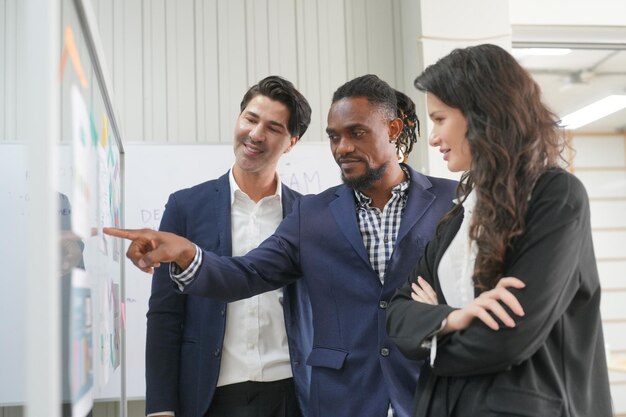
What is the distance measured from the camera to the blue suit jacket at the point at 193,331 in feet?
6.01

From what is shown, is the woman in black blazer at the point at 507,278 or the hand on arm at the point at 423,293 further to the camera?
the hand on arm at the point at 423,293

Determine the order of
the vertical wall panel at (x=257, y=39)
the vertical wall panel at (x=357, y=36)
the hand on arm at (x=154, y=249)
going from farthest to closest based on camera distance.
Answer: the vertical wall panel at (x=357, y=36), the vertical wall panel at (x=257, y=39), the hand on arm at (x=154, y=249)

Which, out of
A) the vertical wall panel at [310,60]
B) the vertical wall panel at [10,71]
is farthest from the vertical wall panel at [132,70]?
the vertical wall panel at [310,60]

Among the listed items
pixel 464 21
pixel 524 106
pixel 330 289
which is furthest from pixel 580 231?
pixel 464 21

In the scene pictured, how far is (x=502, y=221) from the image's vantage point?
1.22m

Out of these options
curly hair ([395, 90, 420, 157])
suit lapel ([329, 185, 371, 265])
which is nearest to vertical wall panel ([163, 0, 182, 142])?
curly hair ([395, 90, 420, 157])

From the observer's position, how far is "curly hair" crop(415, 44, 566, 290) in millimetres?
1219

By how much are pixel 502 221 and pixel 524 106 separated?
232 millimetres

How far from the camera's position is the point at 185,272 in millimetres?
1618

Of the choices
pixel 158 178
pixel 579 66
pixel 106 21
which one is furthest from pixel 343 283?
pixel 579 66

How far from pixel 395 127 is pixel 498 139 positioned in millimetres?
658

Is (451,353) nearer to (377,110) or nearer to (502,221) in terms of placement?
(502,221)

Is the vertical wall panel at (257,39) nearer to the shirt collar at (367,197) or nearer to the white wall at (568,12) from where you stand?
the white wall at (568,12)

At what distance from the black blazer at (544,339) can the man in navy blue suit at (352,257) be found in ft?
1.23
